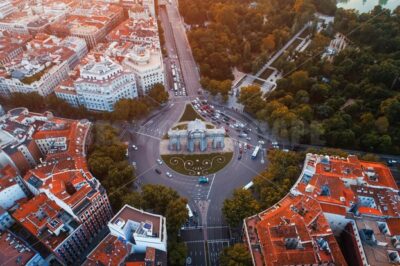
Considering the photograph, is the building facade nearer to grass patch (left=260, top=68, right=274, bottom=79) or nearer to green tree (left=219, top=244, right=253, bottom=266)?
green tree (left=219, top=244, right=253, bottom=266)

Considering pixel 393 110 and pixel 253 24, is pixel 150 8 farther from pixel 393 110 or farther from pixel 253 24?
pixel 393 110

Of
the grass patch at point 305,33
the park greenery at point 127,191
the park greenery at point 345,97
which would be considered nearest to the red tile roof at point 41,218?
the park greenery at point 127,191

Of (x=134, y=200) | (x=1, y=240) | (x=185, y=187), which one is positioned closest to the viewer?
(x=1, y=240)

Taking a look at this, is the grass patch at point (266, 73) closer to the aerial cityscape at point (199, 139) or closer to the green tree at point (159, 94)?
the aerial cityscape at point (199, 139)

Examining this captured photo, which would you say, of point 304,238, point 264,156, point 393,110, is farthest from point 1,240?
point 393,110

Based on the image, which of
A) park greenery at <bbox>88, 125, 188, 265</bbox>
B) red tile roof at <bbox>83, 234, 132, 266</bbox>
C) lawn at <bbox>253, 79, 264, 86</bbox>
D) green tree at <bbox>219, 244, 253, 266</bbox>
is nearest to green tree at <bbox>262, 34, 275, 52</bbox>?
lawn at <bbox>253, 79, 264, 86</bbox>

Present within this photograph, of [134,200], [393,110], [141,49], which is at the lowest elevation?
[134,200]
